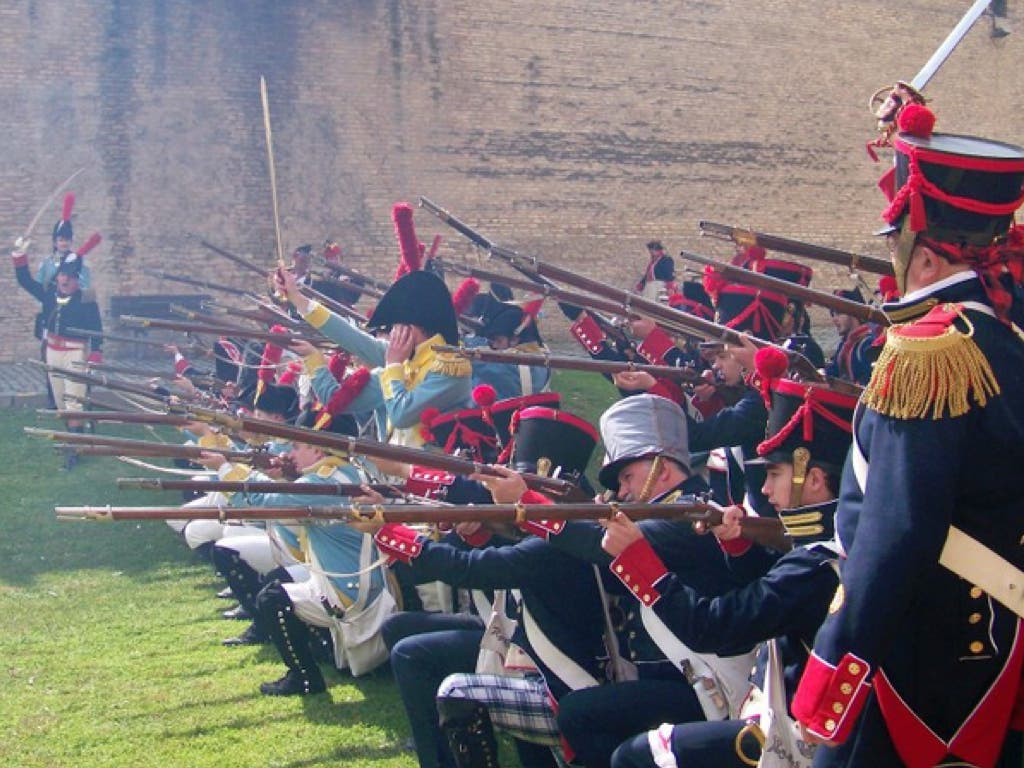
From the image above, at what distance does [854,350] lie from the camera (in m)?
7.19

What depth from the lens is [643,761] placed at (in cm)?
400

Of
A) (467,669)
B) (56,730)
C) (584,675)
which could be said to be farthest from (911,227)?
(56,730)

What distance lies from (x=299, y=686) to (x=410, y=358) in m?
1.74

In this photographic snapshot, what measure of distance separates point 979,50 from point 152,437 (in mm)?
21777

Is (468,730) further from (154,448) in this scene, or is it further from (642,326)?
(642,326)

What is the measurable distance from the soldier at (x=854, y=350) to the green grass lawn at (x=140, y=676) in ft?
8.40

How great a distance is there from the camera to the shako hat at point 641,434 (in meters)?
4.66

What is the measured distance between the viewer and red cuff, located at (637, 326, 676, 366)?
24.8ft

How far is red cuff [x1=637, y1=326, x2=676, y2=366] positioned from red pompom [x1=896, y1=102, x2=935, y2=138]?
14.4 ft

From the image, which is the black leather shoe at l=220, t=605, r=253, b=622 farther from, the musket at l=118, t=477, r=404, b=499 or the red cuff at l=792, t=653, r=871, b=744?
the red cuff at l=792, t=653, r=871, b=744

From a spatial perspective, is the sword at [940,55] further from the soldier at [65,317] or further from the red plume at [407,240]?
the soldier at [65,317]

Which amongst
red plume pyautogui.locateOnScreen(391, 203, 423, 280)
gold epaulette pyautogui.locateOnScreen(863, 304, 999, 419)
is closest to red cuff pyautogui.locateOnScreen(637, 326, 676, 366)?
red plume pyautogui.locateOnScreen(391, 203, 423, 280)

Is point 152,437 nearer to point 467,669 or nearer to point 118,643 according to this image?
point 118,643

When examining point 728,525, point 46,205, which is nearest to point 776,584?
point 728,525
